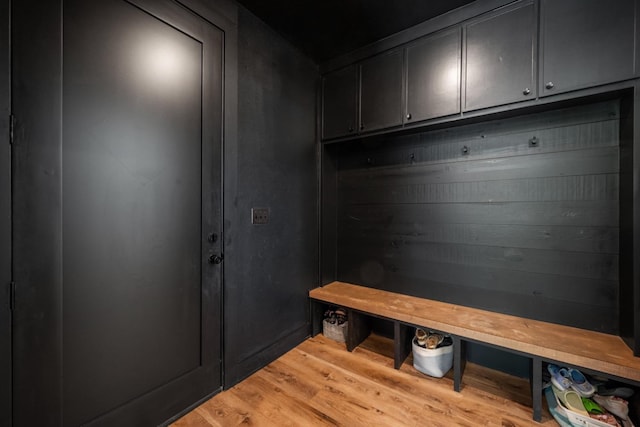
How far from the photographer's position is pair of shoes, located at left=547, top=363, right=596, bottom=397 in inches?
56.8

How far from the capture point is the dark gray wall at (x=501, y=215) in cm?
162

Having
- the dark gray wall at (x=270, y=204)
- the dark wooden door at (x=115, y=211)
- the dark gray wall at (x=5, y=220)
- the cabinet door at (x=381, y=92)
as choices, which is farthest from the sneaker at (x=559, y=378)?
the dark gray wall at (x=5, y=220)

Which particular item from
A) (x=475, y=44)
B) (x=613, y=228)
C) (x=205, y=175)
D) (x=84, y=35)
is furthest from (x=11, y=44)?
(x=613, y=228)

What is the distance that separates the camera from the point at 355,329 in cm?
226

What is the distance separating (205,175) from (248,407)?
1408 millimetres

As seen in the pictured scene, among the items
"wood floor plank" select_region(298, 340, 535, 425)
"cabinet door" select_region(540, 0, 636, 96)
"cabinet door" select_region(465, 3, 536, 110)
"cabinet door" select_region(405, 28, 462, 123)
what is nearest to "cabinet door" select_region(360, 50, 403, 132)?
"cabinet door" select_region(405, 28, 462, 123)

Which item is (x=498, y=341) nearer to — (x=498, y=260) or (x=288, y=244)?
(x=498, y=260)

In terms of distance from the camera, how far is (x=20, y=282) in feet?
3.32

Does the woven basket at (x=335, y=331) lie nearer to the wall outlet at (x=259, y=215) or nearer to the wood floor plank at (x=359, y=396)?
the wood floor plank at (x=359, y=396)

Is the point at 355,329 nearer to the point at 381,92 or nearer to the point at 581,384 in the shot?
the point at 581,384

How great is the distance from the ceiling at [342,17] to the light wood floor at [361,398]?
252 centimetres

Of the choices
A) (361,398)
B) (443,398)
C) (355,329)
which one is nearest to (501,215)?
(443,398)

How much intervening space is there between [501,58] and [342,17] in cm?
107

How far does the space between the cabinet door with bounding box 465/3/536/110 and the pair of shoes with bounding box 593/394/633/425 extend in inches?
66.4
